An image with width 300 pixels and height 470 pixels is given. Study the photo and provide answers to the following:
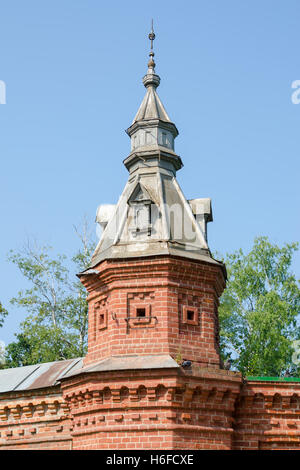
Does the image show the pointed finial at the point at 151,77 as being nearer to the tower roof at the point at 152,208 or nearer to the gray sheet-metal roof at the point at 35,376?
the tower roof at the point at 152,208

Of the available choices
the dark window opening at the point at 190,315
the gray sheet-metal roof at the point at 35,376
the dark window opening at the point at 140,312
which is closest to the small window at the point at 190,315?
the dark window opening at the point at 190,315

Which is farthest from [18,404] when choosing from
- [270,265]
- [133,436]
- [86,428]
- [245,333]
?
[270,265]

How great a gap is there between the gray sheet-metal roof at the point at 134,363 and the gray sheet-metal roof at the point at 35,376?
3548mm

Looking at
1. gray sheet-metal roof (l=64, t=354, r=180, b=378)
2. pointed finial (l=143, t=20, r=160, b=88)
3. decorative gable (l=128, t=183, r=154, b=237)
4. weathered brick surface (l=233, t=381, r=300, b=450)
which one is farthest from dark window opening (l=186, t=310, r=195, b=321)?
pointed finial (l=143, t=20, r=160, b=88)

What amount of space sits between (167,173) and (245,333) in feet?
53.6

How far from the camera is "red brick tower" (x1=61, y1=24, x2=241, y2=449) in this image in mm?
15992

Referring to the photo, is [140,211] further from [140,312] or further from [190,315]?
[190,315]

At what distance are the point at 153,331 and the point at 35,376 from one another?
20.3 ft

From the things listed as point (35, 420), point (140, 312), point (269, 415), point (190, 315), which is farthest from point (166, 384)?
point (35, 420)

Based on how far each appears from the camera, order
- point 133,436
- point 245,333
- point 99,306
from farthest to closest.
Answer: point 245,333 → point 99,306 → point 133,436

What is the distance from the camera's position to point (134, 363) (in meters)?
16.3

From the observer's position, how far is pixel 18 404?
19953 mm
